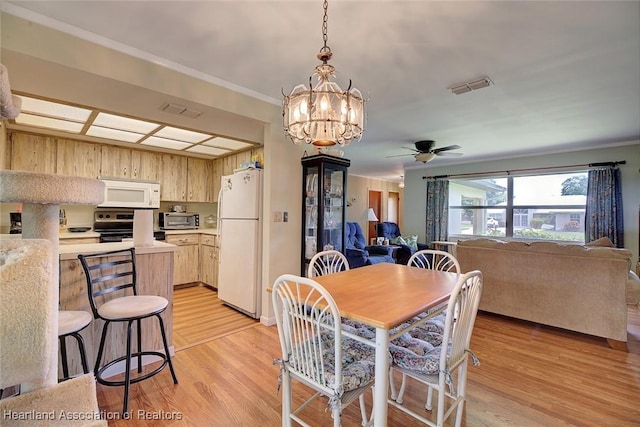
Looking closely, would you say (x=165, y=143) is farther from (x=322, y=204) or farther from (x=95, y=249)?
(x=322, y=204)

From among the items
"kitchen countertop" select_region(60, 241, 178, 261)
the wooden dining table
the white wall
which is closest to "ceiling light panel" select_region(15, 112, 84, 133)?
"kitchen countertop" select_region(60, 241, 178, 261)

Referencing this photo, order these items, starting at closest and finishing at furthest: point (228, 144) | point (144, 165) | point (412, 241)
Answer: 1. point (228, 144)
2. point (144, 165)
3. point (412, 241)

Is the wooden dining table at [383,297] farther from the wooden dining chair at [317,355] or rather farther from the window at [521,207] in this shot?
the window at [521,207]

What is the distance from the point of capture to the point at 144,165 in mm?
4270

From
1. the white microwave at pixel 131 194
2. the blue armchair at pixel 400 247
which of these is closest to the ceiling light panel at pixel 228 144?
the white microwave at pixel 131 194

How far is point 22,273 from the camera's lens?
0.43 m

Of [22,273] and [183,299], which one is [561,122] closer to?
[22,273]

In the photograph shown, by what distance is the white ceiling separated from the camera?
1.67 meters

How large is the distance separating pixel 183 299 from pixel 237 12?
3475 mm

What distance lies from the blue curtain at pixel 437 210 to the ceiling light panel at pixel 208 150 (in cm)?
439

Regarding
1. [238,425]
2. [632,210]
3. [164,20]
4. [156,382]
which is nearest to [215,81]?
[164,20]

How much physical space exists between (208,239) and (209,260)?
0.32 m

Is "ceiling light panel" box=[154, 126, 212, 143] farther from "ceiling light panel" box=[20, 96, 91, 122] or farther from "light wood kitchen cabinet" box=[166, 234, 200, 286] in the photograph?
"light wood kitchen cabinet" box=[166, 234, 200, 286]

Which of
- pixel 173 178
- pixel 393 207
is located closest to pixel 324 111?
pixel 173 178
